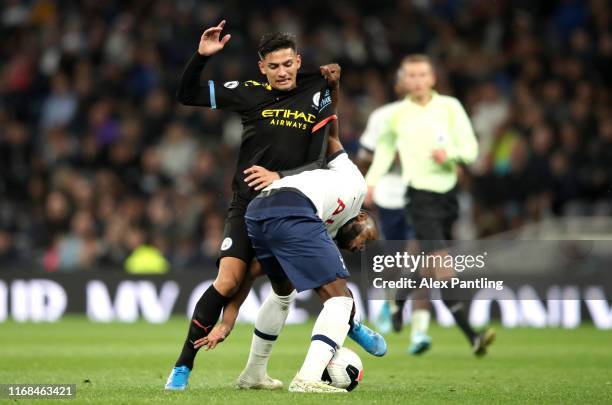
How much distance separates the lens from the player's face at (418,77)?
1066cm

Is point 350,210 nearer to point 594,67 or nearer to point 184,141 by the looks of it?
point 594,67

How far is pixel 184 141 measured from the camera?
19078 mm

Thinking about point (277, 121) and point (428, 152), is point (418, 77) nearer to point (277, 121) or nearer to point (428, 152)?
point (428, 152)

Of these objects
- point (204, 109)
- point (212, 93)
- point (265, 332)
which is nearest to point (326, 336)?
point (265, 332)

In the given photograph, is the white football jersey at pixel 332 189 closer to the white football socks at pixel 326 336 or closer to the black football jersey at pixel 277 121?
the black football jersey at pixel 277 121

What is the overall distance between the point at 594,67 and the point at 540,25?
2076 millimetres

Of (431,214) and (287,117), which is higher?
(287,117)

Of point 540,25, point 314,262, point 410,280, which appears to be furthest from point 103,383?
point 540,25

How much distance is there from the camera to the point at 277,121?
7570 millimetres

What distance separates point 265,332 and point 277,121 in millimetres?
1331

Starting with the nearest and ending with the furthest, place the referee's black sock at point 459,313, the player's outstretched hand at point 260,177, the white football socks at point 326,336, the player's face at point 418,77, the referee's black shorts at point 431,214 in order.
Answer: the white football socks at point 326,336 → the player's outstretched hand at point 260,177 → the referee's black sock at point 459,313 → the referee's black shorts at point 431,214 → the player's face at point 418,77

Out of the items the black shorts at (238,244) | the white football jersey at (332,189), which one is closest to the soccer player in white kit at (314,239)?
the white football jersey at (332,189)

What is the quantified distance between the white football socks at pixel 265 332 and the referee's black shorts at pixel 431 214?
3.02 metres

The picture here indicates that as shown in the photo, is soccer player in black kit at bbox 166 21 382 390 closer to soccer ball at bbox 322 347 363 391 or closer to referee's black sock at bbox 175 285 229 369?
referee's black sock at bbox 175 285 229 369
